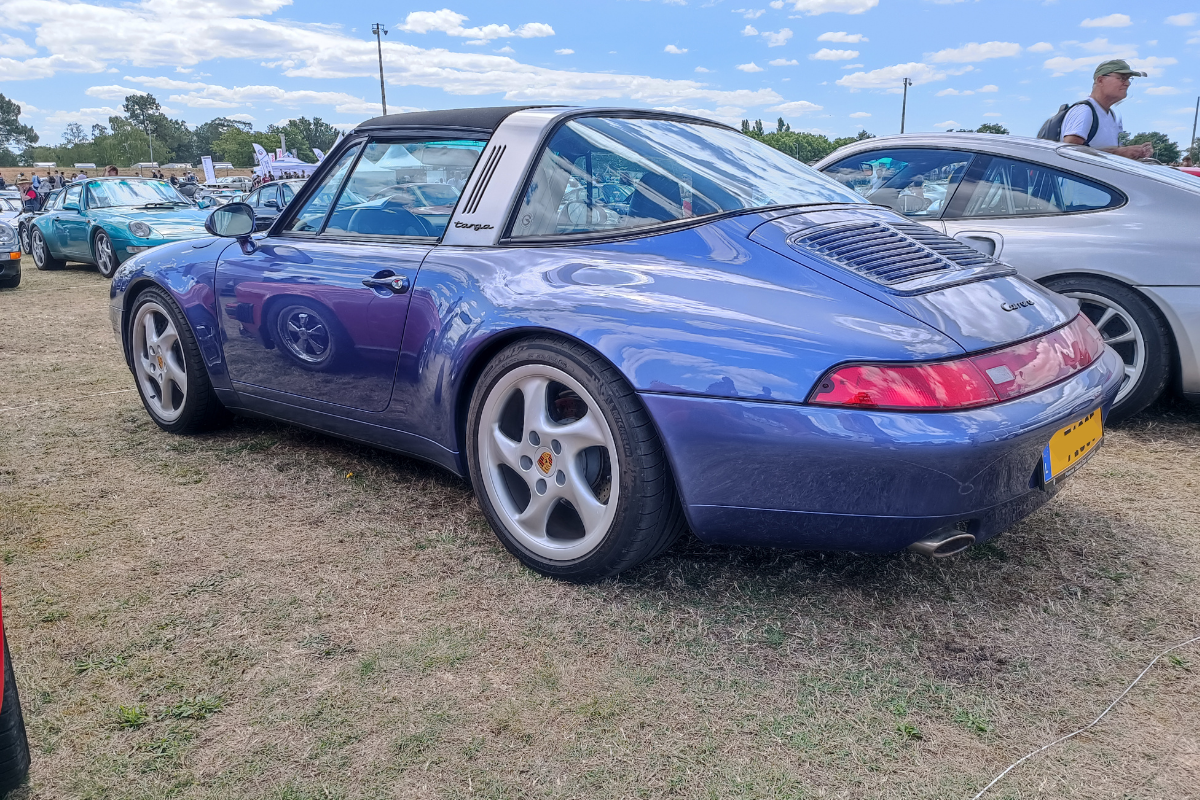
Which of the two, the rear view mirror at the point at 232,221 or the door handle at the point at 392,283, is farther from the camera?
the rear view mirror at the point at 232,221

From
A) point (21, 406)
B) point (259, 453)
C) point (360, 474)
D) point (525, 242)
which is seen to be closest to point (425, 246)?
point (525, 242)

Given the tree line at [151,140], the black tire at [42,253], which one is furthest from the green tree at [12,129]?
the black tire at [42,253]

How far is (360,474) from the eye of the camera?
11.4ft

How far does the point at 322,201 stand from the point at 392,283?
72cm

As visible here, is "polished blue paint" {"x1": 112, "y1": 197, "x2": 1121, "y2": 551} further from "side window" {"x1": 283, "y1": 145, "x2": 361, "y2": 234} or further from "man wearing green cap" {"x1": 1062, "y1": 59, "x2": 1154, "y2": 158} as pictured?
"man wearing green cap" {"x1": 1062, "y1": 59, "x2": 1154, "y2": 158}

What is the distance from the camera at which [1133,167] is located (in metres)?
4.11

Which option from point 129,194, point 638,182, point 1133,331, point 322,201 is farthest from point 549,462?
point 129,194

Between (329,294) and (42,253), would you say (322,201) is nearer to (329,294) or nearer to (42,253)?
(329,294)

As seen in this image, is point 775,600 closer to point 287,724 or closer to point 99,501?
point 287,724

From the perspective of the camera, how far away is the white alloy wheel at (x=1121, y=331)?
3828mm

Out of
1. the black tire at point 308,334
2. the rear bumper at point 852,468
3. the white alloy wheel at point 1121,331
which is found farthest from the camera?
the white alloy wheel at point 1121,331

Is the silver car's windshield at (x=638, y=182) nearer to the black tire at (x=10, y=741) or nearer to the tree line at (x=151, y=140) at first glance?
the black tire at (x=10, y=741)

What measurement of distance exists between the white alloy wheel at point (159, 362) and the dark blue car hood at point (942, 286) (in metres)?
2.69

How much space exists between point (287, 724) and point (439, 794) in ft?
1.42
